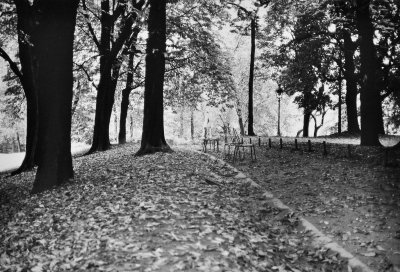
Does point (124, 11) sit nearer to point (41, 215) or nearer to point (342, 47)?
point (41, 215)

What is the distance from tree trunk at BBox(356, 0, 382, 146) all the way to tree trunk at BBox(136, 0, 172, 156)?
8336 mm

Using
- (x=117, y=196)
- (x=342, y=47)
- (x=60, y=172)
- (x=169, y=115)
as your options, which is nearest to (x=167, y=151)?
(x=60, y=172)

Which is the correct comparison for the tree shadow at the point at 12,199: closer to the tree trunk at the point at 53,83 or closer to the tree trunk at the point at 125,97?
the tree trunk at the point at 53,83

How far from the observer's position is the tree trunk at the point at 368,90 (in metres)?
14.3

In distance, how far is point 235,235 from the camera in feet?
18.4

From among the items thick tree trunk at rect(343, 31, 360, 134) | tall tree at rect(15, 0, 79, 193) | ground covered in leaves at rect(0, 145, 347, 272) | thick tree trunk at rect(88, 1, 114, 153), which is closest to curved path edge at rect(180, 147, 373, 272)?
ground covered in leaves at rect(0, 145, 347, 272)

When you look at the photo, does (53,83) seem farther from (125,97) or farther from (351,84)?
(351,84)

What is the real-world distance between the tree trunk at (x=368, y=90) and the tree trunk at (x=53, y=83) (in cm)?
1165

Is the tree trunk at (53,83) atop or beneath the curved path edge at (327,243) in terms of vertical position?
atop

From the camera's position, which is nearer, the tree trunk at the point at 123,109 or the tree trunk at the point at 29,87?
the tree trunk at the point at 29,87

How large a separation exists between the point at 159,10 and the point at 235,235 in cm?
1084

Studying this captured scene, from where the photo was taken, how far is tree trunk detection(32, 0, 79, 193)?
8820 mm

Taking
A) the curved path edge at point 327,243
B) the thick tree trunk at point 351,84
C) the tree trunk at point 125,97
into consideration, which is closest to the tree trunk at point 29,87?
the tree trunk at point 125,97

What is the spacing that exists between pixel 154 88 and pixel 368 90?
9086 millimetres
